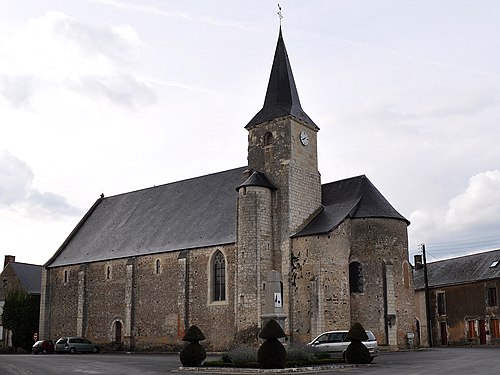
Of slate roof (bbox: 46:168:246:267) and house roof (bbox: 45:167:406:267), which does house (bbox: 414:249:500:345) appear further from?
slate roof (bbox: 46:168:246:267)

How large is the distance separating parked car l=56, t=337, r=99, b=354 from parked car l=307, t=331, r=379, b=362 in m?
18.6

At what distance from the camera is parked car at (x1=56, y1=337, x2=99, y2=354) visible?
37.8m

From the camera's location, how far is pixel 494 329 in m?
42.8

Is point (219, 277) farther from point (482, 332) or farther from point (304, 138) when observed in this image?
point (482, 332)

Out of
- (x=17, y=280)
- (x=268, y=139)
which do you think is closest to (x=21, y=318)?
(x=17, y=280)

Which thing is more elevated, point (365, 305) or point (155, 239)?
point (155, 239)

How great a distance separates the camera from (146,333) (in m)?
36.2

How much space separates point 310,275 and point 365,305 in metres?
3.04

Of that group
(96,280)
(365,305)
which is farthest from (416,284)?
(96,280)

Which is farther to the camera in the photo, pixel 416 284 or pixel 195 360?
pixel 416 284

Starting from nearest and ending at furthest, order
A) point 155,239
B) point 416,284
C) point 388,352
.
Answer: point 388,352, point 155,239, point 416,284

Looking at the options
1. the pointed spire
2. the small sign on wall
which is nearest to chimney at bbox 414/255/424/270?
the pointed spire

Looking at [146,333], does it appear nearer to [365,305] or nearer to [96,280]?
[96,280]

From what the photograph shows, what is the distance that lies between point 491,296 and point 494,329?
2.24m
